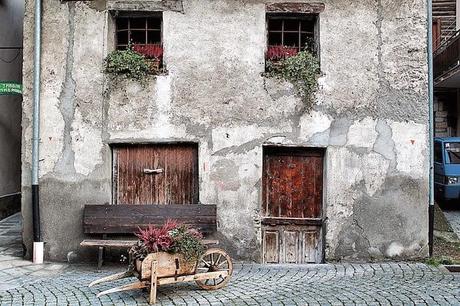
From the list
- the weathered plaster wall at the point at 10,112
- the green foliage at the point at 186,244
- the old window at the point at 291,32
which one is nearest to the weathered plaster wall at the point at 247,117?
the old window at the point at 291,32

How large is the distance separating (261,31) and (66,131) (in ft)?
12.9

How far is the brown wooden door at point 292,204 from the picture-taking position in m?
9.19

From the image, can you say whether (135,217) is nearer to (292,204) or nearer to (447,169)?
(292,204)

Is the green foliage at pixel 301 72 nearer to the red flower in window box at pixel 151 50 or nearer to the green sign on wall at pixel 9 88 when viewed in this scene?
the red flower in window box at pixel 151 50

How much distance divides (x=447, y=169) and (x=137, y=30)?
877cm

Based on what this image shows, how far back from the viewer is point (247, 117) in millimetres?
8953

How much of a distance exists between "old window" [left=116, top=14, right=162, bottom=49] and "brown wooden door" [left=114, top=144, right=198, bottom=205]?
197 centimetres

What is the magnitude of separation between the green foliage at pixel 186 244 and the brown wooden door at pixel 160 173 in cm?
239

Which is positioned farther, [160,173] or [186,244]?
[160,173]

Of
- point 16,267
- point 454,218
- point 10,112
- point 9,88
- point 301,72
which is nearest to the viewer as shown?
point 16,267

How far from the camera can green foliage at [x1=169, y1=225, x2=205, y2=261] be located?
21.4ft

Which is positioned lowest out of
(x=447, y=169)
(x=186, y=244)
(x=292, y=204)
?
(x=186, y=244)

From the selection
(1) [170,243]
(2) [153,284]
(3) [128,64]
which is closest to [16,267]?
(2) [153,284]

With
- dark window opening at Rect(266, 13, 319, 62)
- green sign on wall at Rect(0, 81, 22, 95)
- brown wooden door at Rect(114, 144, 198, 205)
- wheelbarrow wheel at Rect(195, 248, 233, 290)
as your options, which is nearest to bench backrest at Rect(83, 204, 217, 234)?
brown wooden door at Rect(114, 144, 198, 205)
